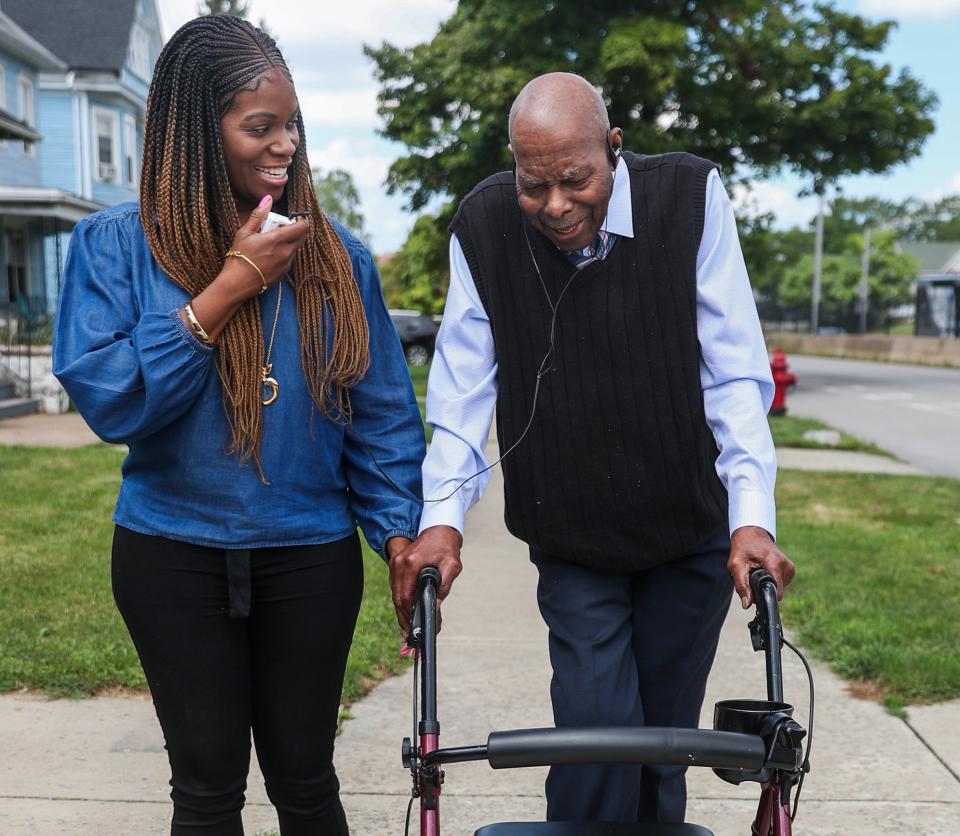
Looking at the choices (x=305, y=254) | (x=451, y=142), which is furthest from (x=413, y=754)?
(x=451, y=142)

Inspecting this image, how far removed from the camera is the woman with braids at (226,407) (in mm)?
2248

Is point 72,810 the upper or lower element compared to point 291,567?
lower

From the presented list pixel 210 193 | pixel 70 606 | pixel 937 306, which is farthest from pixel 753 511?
pixel 937 306

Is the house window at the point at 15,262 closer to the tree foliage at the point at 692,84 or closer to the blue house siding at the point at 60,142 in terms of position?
the blue house siding at the point at 60,142

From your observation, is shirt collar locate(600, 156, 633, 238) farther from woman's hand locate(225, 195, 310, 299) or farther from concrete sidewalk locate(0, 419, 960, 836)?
concrete sidewalk locate(0, 419, 960, 836)

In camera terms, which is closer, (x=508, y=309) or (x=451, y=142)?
(x=508, y=309)

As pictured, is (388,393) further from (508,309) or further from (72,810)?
(72,810)

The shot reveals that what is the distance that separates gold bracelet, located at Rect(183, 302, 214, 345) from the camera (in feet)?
7.29

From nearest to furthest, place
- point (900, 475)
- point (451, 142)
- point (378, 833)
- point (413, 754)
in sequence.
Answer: point (413, 754), point (378, 833), point (900, 475), point (451, 142)

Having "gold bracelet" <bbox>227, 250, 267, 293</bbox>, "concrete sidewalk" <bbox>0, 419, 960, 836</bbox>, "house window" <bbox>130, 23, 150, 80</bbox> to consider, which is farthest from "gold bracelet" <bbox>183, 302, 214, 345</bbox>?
"house window" <bbox>130, 23, 150, 80</bbox>

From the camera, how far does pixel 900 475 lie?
36.0 feet

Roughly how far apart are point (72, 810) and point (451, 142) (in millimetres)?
20747

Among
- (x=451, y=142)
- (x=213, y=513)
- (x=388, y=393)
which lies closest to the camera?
(x=213, y=513)

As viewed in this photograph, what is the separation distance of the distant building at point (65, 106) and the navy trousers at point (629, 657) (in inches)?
884
